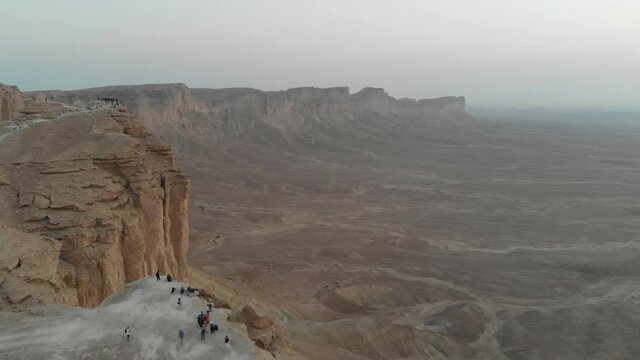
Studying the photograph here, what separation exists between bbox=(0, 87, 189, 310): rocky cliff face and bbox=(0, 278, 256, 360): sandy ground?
1.78 metres

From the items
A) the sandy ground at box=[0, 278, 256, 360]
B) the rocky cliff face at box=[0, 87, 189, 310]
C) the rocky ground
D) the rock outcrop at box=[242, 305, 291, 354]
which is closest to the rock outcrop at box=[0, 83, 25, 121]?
the rocky ground

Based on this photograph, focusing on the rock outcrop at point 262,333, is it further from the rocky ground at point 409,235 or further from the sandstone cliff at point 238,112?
the sandstone cliff at point 238,112

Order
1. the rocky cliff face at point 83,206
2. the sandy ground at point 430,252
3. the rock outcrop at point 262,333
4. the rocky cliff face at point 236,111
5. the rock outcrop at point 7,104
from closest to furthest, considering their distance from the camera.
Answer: the rock outcrop at point 262,333
the rocky cliff face at point 83,206
the sandy ground at point 430,252
the rock outcrop at point 7,104
the rocky cliff face at point 236,111

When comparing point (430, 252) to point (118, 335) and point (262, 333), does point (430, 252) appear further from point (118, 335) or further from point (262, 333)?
point (118, 335)

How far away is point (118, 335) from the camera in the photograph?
650 inches

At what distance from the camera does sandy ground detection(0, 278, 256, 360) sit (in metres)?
15.4

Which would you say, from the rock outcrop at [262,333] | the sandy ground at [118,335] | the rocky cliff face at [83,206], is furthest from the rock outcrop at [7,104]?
the rock outcrop at [262,333]

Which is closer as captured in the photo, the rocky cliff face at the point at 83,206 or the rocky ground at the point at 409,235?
the rocky cliff face at the point at 83,206

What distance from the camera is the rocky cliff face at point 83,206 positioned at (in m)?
19.6

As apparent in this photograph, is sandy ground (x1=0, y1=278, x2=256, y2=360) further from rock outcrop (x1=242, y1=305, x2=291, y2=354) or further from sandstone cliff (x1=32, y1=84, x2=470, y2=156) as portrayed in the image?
sandstone cliff (x1=32, y1=84, x2=470, y2=156)

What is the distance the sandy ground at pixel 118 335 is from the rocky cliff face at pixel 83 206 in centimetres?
178

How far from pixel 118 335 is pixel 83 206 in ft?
25.1

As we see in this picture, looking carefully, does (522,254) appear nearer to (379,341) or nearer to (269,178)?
(379,341)

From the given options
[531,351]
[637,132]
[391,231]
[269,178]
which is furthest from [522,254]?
[637,132]
